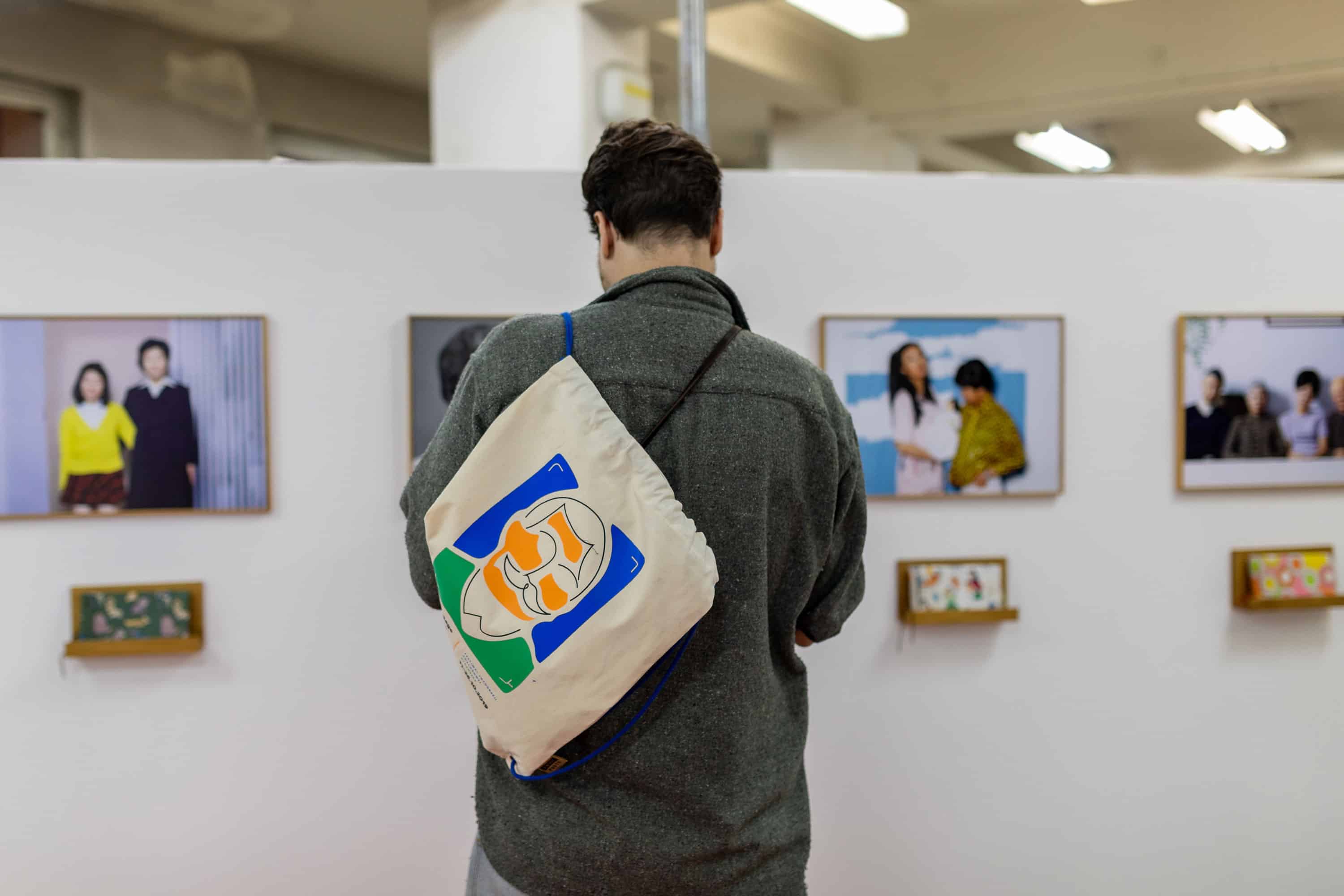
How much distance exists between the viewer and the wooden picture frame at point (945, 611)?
2.08 metres

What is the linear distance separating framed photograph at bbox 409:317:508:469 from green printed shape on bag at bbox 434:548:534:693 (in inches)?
41.1

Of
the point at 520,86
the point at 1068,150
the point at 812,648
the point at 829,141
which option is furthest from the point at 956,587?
the point at 1068,150

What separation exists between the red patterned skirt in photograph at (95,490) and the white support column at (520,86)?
172 cm

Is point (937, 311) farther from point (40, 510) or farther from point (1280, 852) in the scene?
point (40, 510)

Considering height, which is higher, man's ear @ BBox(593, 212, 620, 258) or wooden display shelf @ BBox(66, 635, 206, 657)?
man's ear @ BBox(593, 212, 620, 258)

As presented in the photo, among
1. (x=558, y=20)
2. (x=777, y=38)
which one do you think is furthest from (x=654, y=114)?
(x=777, y=38)

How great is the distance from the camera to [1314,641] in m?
2.28

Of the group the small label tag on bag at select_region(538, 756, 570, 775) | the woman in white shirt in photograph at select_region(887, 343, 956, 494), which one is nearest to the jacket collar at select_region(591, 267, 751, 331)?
the small label tag on bag at select_region(538, 756, 570, 775)

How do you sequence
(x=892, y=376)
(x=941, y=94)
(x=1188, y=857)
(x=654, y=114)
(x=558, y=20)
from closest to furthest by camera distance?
(x=892, y=376), (x=1188, y=857), (x=558, y=20), (x=654, y=114), (x=941, y=94)

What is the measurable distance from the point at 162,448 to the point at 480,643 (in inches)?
52.8

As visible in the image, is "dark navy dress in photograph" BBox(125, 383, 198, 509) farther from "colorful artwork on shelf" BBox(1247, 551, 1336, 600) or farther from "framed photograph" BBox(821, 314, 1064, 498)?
"colorful artwork on shelf" BBox(1247, 551, 1336, 600)

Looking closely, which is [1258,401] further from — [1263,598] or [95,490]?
[95,490]

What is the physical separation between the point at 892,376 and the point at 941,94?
421 cm

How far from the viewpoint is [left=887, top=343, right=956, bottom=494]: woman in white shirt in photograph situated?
2.10 metres
